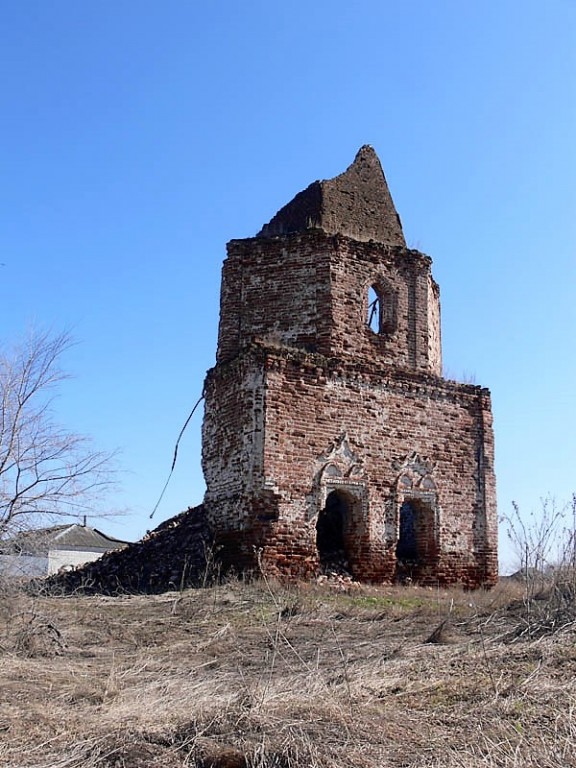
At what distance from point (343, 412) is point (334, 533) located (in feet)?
7.60

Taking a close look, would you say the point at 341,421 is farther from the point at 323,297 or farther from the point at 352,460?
the point at 323,297

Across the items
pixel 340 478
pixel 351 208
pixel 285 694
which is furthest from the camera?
pixel 351 208

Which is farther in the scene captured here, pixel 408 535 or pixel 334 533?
pixel 408 535

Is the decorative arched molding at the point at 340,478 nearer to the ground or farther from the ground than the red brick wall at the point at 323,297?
nearer to the ground

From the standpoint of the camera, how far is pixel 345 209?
14.9m

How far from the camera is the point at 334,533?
1402cm

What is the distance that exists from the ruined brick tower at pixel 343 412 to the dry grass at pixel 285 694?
11.6 ft

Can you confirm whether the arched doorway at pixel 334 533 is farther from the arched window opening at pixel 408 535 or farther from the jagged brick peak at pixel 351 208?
the jagged brick peak at pixel 351 208

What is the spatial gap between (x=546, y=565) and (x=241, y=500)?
545cm

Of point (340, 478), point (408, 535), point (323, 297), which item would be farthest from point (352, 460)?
point (323, 297)

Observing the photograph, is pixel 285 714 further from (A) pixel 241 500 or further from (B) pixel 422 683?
(A) pixel 241 500

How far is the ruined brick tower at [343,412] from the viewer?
40.8ft

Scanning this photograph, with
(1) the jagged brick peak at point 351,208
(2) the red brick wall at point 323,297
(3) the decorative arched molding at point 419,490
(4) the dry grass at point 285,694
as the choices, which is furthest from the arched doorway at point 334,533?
(1) the jagged brick peak at point 351,208

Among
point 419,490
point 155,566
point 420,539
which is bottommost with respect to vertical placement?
point 155,566
